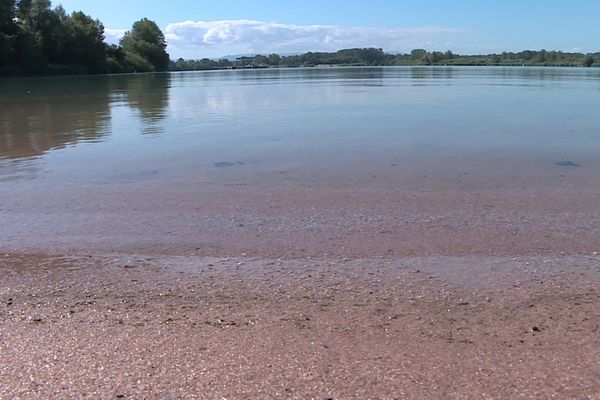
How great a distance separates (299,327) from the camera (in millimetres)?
4105

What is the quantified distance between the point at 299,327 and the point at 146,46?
136352mm

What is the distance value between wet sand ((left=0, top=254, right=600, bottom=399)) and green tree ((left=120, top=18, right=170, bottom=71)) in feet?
397

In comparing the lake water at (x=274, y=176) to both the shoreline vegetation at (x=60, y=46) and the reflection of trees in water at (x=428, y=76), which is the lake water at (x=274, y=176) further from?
the shoreline vegetation at (x=60, y=46)

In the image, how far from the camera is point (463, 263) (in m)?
5.52

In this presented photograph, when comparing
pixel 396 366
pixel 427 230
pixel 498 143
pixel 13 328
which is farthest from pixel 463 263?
pixel 498 143

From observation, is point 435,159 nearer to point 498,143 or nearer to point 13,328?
point 498,143

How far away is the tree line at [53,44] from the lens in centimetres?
7912

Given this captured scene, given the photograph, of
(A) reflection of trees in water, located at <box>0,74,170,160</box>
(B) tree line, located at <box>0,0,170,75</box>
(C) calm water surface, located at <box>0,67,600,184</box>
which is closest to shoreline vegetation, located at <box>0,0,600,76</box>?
(B) tree line, located at <box>0,0,170,75</box>

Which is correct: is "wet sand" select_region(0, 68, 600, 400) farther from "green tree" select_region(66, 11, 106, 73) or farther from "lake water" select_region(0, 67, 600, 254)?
"green tree" select_region(66, 11, 106, 73)

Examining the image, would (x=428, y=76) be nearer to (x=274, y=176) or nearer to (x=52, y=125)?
(x=52, y=125)

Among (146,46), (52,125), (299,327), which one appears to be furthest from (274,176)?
(146,46)

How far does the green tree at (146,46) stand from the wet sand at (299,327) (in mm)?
120959

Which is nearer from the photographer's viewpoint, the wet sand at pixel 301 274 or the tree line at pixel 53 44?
the wet sand at pixel 301 274

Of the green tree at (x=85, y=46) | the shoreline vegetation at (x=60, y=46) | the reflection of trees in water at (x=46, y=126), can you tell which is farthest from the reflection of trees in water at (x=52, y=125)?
the green tree at (x=85, y=46)
